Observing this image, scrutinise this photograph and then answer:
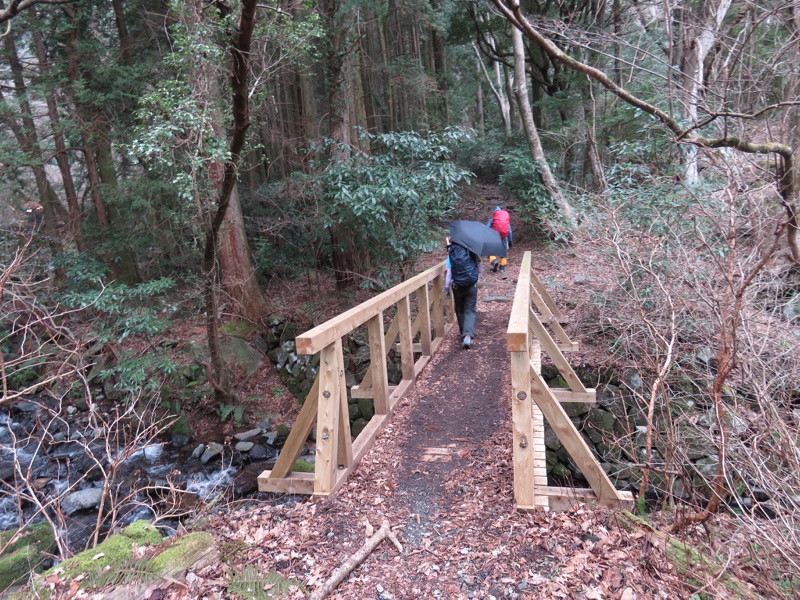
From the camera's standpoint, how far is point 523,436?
3387mm

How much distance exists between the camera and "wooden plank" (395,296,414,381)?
5.79 meters

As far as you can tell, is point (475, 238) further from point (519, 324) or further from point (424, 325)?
point (519, 324)

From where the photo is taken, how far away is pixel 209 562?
292 centimetres

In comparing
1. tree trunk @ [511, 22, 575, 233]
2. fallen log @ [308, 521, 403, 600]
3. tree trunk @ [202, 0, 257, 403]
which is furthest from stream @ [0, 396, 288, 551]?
tree trunk @ [511, 22, 575, 233]

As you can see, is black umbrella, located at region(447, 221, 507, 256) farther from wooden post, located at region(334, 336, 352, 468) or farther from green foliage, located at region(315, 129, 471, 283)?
wooden post, located at region(334, 336, 352, 468)

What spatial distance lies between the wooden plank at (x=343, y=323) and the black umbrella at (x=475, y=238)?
1.05 metres

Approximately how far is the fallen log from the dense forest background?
11.8 ft

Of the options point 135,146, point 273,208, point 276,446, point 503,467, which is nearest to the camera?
point 503,467

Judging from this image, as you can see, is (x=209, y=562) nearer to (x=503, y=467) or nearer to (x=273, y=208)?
(x=503, y=467)

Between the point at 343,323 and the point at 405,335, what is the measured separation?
203 cm

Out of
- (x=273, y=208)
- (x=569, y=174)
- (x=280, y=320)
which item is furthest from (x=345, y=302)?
(x=569, y=174)

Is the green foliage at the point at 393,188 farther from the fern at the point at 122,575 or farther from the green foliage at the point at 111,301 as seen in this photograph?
the fern at the point at 122,575

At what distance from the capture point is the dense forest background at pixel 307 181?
6.48 meters

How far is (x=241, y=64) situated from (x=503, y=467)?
4.05 m
